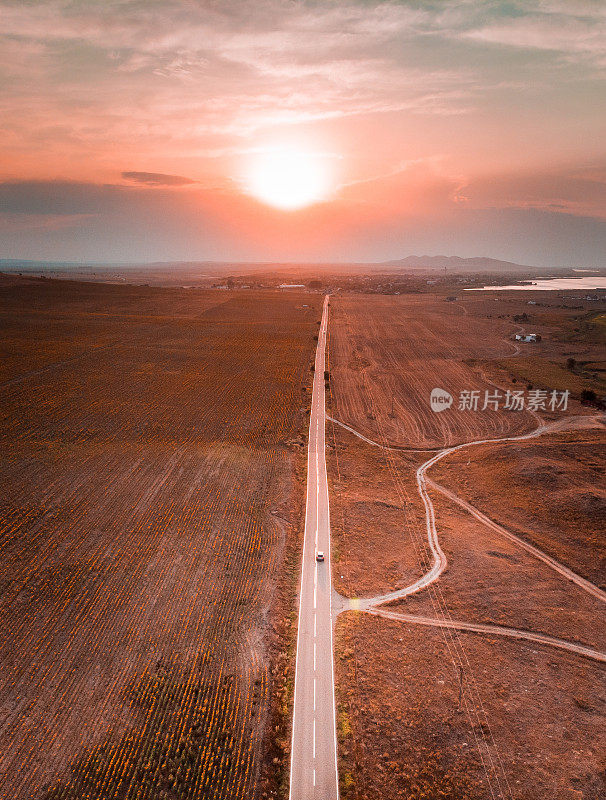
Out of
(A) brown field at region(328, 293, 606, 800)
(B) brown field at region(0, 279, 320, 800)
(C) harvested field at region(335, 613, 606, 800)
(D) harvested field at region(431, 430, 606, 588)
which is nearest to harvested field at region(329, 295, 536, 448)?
(A) brown field at region(328, 293, 606, 800)

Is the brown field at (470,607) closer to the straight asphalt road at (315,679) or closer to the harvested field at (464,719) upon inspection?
the harvested field at (464,719)

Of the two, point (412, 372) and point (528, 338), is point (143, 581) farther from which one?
point (528, 338)

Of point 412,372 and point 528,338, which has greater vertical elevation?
point 528,338

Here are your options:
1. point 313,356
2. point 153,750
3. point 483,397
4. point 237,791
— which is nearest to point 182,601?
point 153,750

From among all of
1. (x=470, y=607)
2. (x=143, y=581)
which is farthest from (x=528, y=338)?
(x=143, y=581)

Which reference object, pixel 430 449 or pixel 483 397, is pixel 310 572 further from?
pixel 483 397

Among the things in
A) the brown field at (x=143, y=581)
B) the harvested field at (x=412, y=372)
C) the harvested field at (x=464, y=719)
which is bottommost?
the harvested field at (x=464, y=719)

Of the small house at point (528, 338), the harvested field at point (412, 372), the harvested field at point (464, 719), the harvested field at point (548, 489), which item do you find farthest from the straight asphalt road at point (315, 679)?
the small house at point (528, 338)
